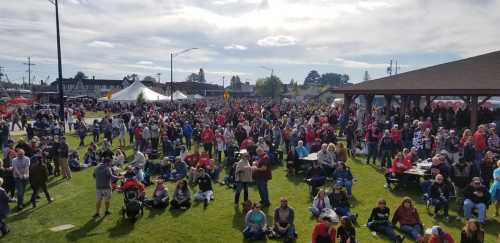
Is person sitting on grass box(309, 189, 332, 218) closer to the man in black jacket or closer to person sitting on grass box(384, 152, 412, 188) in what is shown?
the man in black jacket

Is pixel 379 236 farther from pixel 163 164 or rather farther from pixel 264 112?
pixel 264 112

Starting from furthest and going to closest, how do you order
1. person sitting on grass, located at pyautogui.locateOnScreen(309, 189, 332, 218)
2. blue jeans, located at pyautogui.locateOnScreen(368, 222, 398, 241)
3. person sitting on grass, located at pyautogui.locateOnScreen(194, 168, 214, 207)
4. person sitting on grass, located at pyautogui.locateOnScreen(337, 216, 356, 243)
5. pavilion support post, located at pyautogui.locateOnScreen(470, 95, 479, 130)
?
pavilion support post, located at pyautogui.locateOnScreen(470, 95, 479, 130)
person sitting on grass, located at pyautogui.locateOnScreen(194, 168, 214, 207)
person sitting on grass, located at pyautogui.locateOnScreen(309, 189, 332, 218)
blue jeans, located at pyautogui.locateOnScreen(368, 222, 398, 241)
person sitting on grass, located at pyautogui.locateOnScreen(337, 216, 356, 243)

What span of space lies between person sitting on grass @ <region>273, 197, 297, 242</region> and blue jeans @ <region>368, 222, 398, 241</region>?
1960mm

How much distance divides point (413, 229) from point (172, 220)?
239 inches

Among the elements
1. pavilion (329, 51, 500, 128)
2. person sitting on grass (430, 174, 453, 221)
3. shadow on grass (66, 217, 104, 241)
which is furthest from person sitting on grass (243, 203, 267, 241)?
pavilion (329, 51, 500, 128)

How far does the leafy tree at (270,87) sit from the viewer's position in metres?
103

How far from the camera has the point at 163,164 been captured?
16531 millimetres

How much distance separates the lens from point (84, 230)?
34.4ft

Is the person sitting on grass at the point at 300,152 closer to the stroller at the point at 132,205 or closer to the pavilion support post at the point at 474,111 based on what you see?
the stroller at the point at 132,205

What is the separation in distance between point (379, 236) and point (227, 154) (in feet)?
32.4

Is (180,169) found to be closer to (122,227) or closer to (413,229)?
(122,227)

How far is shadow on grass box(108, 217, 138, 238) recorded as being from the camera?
1025cm

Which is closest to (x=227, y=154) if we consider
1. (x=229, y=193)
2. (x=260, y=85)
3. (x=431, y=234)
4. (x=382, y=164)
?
(x=229, y=193)

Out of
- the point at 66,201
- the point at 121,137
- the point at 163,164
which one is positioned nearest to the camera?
the point at 66,201
